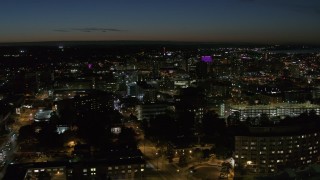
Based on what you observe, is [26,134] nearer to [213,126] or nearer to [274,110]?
[213,126]

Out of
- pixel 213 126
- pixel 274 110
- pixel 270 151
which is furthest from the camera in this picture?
pixel 274 110

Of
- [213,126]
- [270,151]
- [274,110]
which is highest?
[270,151]

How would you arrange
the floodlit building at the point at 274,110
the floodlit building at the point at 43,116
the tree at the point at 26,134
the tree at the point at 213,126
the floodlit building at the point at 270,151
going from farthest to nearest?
the floodlit building at the point at 274,110 < the floodlit building at the point at 43,116 < the tree at the point at 213,126 < the tree at the point at 26,134 < the floodlit building at the point at 270,151

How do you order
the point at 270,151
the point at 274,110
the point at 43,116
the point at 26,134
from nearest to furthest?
the point at 270,151
the point at 26,134
the point at 43,116
the point at 274,110

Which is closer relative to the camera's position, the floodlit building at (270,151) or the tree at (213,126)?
the floodlit building at (270,151)

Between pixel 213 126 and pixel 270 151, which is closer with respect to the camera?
pixel 270 151

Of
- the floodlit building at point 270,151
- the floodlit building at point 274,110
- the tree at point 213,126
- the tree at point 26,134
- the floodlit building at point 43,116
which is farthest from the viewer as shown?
the floodlit building at point 274,110

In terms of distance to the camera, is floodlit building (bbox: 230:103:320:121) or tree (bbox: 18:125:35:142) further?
floodlit building (bbox: 230:103:320:121)

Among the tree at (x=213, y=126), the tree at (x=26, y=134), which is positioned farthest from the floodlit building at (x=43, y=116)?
the tree at (x=213, y=126)

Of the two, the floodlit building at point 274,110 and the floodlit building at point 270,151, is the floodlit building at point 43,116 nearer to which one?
the floodlit building at point 274,110

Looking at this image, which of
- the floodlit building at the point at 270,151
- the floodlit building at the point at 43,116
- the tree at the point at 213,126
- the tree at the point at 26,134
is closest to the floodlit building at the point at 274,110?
the tree at the point at 213,126

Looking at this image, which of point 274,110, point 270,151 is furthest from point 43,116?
point 270,151

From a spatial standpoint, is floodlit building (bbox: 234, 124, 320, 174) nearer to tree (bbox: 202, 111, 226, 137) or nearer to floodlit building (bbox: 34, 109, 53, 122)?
tree (bbox: 202, 111, 226, 137)

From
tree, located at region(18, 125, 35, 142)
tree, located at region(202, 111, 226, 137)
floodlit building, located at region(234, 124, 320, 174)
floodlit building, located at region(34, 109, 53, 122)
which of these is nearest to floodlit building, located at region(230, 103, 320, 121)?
tree, located at region(202, 111, 226, 137)
